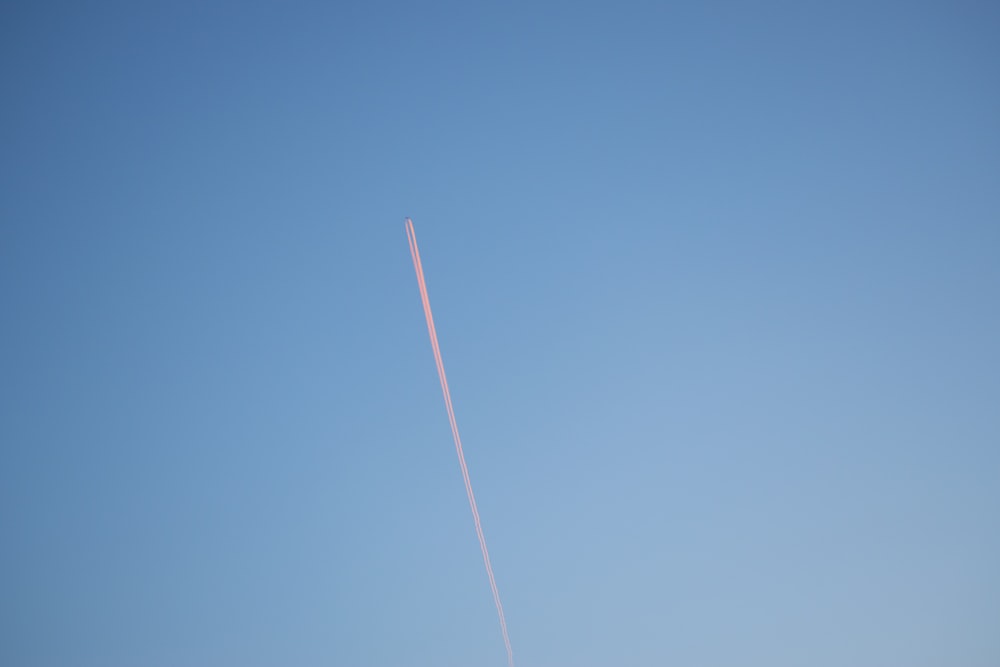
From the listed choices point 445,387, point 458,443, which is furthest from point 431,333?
point 458,443

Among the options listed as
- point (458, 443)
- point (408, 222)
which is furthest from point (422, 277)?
point (458, 443)

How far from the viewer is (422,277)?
11781 millimetres

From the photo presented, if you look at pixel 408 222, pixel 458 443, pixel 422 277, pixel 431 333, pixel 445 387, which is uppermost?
pixel 408 222

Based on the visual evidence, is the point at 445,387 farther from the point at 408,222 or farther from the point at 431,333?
the point at 408,222

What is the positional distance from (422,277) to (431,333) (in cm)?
112

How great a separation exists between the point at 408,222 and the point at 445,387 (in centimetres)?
329

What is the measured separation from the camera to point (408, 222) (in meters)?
11.7

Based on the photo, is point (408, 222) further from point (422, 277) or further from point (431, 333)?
point (431, 333)

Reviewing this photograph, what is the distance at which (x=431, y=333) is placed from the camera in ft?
38.4

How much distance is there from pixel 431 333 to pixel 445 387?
1.08m

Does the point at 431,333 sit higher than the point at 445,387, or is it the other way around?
the point at 431,333

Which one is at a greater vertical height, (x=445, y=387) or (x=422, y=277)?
(x=422, y=277)

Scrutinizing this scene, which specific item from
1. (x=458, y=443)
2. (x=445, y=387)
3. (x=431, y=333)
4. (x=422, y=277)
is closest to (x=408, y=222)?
(x=422, y=277)

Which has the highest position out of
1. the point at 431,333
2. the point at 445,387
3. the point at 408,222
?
the point at 408,222
